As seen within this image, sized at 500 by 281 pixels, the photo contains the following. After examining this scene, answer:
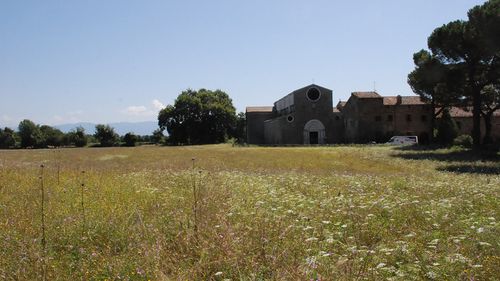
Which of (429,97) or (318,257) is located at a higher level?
(429,97)

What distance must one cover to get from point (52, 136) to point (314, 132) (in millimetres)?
65799

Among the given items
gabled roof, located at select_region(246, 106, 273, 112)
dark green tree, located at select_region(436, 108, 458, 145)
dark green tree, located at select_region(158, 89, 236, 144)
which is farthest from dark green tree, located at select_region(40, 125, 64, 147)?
dark green tree, located at select_region(436, 108, 458, 145)

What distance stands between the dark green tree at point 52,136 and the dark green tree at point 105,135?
341 inches

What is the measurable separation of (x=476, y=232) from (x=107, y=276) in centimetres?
550

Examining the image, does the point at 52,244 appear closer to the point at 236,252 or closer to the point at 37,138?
the point at 236,252

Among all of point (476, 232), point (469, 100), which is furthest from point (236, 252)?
point (469, 100)

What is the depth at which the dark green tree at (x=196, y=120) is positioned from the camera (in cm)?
10150

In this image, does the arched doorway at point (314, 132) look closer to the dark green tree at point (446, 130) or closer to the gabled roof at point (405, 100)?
the gabled roof at point (405, 100)

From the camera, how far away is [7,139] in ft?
334

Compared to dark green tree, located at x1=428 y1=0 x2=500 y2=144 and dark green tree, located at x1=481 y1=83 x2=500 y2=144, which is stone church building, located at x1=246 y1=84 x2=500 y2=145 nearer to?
dark green tree, located at x1=481 y1=83 x2=500 y2=144

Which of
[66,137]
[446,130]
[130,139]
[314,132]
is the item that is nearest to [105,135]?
[130,139]

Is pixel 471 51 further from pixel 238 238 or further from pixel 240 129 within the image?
pixel 240 129

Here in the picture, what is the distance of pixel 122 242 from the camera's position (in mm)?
6508

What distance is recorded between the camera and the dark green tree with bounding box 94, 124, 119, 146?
333 ft
